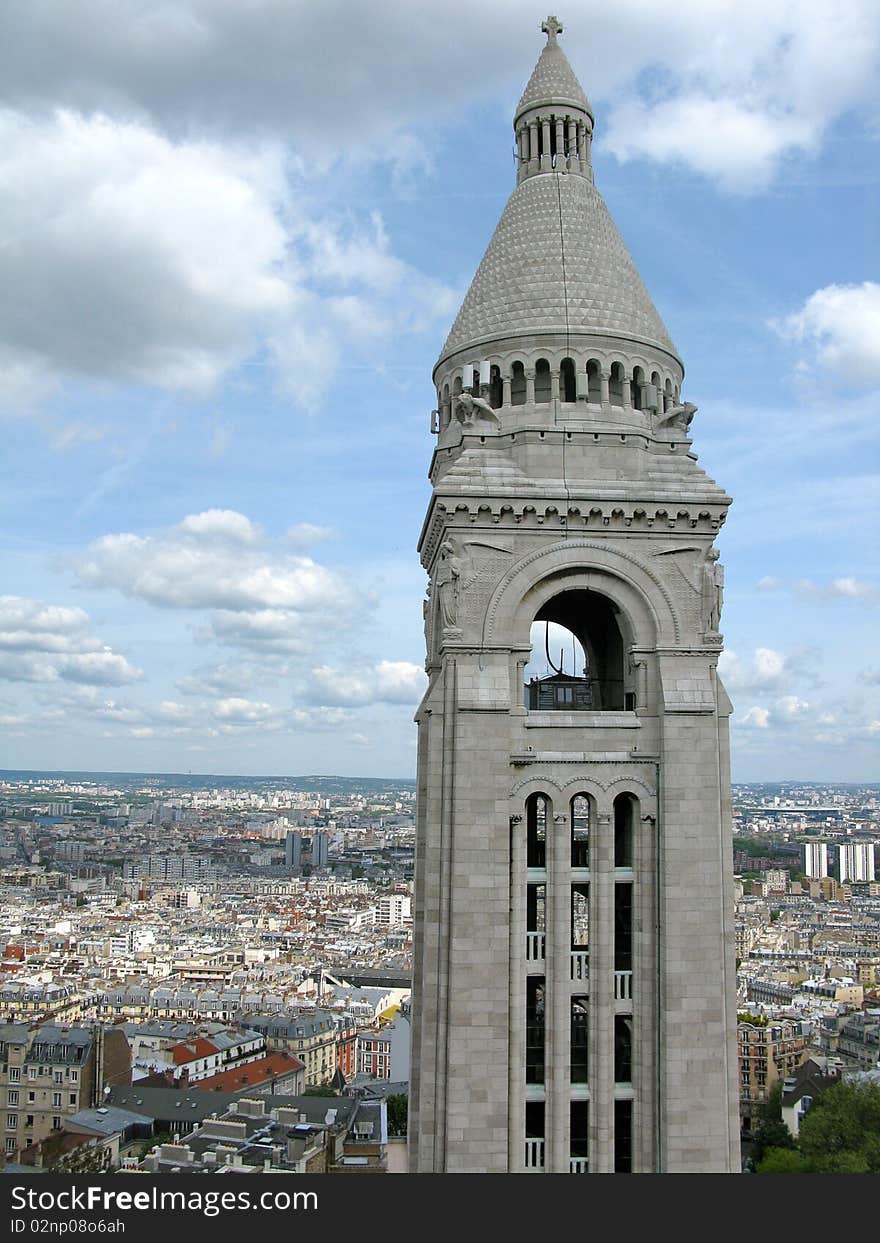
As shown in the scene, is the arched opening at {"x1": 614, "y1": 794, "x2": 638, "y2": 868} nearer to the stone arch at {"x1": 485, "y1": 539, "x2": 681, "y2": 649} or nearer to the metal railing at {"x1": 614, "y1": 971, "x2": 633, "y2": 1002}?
the metal railing at {"x1": 614, "y1": 971, "x2": 633, "y2": 1002}

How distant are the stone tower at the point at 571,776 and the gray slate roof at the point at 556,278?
0.08 metres

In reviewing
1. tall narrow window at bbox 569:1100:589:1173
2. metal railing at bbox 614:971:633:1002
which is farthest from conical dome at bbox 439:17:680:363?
tall narrow window at bbox 569:1100:589:1173

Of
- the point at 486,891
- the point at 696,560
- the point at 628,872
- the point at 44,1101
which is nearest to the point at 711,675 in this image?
the point at 696,560

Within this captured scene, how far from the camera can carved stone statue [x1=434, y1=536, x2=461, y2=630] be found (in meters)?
26.7

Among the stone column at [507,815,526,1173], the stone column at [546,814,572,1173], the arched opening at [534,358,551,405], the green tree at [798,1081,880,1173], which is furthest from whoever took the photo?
the green tree at [798,1081,880,1173]

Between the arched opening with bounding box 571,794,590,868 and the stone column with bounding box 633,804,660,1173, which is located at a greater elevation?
the arched opening with bounding box 571,794,590,868

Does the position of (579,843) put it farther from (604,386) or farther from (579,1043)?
(604,386)

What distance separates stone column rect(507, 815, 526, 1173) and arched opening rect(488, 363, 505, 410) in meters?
9.98

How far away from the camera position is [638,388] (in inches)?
1152

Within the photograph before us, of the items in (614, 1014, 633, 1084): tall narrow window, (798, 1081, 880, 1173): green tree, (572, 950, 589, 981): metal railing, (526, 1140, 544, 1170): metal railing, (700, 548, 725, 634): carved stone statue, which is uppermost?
(700, 548, 725, 634): carved stone statue

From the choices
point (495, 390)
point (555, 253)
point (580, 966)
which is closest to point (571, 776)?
point (580, 966)

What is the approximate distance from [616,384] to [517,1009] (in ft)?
47.6

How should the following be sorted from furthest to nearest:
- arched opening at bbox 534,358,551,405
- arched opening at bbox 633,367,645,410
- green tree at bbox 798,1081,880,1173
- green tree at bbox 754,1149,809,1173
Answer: green tree at bbox 754,1149,809,1173
green tree at bbox 798,1081,880,1173
arched opening at bbox 633,367,645,410
arched opening at bbox 534,358,551,405

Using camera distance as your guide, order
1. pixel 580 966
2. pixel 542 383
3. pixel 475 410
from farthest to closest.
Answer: pixel 542 383, pixel 475 410, pixel 580 966
